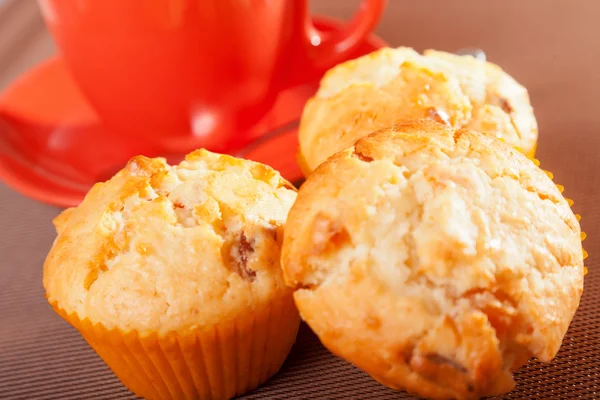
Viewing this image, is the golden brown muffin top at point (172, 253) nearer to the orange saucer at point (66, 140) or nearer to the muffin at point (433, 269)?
the muffin at point (433, 269)

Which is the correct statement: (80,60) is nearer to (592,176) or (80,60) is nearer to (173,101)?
(173,101)

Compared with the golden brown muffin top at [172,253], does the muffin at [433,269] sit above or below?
above

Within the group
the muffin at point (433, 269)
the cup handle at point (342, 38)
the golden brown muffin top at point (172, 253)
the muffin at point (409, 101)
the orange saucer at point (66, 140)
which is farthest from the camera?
the cup handle at point (342, 38)

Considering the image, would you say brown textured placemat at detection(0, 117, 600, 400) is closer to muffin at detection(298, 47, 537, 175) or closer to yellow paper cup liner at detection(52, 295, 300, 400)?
yellow paper cup liner at detection(52, 295, 300, 400)

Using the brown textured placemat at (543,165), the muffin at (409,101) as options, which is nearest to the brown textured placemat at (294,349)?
the brown textured placemat at (543,165)

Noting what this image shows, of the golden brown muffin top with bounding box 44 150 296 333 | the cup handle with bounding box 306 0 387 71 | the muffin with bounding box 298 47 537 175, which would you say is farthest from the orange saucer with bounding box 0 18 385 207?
the golden brown muffin top with bounding box 44 150 296 333

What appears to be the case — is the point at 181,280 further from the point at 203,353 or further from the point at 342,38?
the point at 342,38
